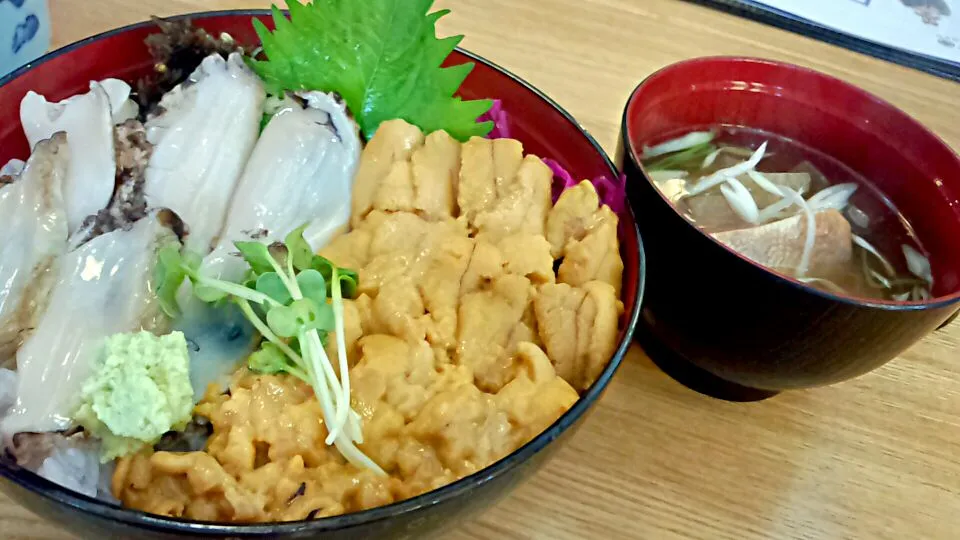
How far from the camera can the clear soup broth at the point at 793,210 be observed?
3.23 ft

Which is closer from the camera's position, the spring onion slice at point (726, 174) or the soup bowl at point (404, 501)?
the soup bowl at point (404, 501)

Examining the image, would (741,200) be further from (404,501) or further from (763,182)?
(404,501)

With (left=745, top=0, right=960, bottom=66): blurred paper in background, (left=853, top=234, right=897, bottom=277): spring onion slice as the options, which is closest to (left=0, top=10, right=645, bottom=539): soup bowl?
(left=853, top=234, right=897, bottom=277): spring onion slice

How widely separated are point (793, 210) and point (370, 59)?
63 centimetres

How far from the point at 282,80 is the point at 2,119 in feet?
1.08

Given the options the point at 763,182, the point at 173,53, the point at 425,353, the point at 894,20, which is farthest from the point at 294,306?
the point at 894,20

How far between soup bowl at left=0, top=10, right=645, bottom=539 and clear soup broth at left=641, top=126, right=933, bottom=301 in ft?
0.47

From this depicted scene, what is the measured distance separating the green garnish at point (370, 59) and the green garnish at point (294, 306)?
0.30 m

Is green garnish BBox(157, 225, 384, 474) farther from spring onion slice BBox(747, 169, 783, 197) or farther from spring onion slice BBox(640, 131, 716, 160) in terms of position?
spring onion slice BBox(747, 169, 783, 197)

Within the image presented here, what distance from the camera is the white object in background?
1026mm

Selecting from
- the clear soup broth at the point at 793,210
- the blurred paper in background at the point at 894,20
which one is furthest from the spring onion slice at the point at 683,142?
the blurred paper in background at the point at 894,20

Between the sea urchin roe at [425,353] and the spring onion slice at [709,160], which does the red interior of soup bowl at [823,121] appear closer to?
the spring onion slice at [709,160]

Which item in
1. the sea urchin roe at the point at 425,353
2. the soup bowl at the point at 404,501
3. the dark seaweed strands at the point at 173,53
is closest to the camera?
the soup bowl at the point at 404,501

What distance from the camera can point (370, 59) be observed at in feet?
3.40
